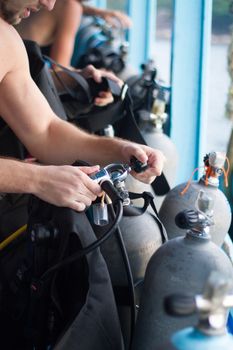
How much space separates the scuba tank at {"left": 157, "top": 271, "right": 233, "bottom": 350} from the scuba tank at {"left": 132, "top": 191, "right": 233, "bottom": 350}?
370 millimetres

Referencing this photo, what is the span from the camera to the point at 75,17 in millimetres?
3789

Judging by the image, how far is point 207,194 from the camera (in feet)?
6.02

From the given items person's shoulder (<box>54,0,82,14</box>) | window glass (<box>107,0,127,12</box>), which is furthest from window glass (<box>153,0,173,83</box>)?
person's shoulder (<box>54,0,82,14</box>)

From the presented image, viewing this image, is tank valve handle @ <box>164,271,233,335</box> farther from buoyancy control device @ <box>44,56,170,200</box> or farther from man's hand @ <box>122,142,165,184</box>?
buoyancy control device @ <box>44,56,170,200</box>

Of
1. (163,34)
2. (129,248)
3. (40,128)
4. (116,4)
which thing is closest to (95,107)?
(40,128)

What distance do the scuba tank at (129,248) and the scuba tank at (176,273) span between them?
0.24 feet

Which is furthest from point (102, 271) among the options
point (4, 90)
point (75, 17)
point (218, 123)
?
point (218, 123)

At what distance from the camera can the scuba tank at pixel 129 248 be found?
58.5 inches

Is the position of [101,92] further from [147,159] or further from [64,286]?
[64,286]

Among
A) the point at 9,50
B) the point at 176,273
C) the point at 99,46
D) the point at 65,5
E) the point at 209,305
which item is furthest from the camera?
the point at 99,46

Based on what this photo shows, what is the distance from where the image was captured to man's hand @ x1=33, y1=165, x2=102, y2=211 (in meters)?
1.38

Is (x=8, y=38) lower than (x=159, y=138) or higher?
higher

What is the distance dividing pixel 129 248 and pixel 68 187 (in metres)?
0.28

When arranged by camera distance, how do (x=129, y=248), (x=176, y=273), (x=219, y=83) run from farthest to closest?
(x=219, y=83), (x=129, y=248), (x=176, y=273)
